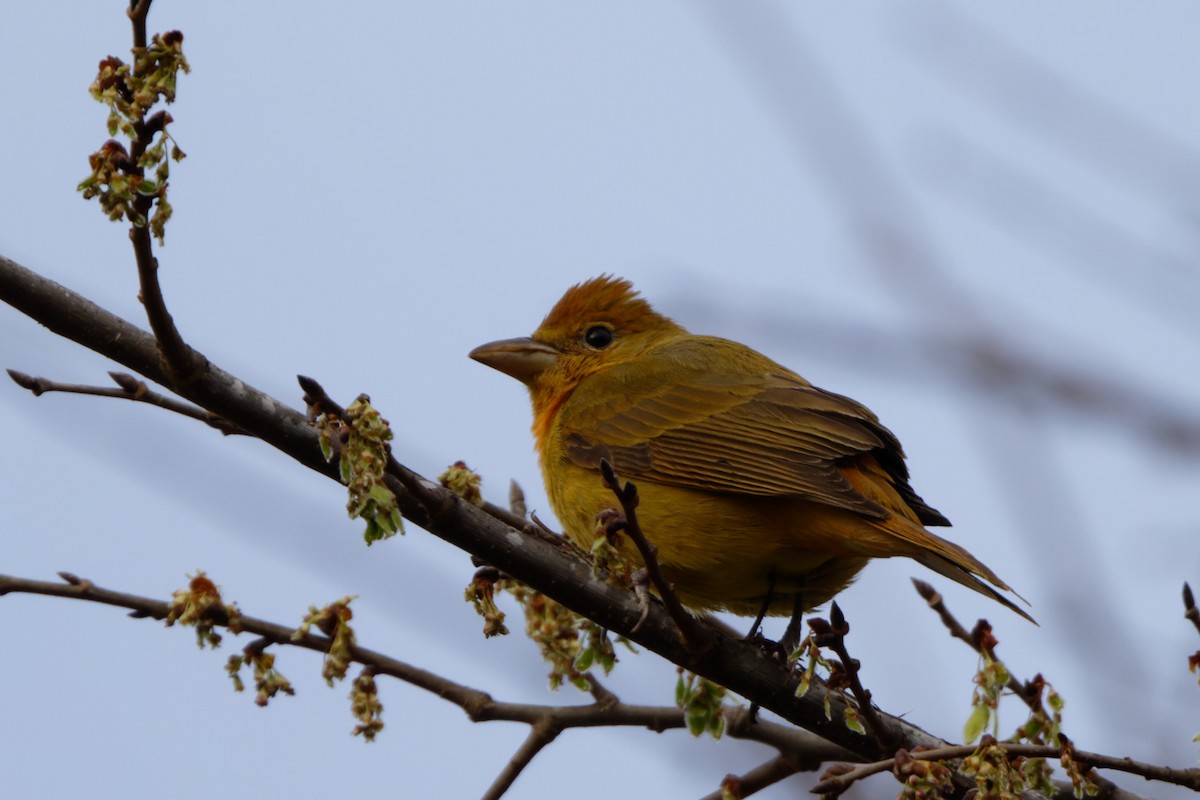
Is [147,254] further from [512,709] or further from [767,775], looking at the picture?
[767,775]

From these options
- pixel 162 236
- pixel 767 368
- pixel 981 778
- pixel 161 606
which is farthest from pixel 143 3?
pixel 767 368

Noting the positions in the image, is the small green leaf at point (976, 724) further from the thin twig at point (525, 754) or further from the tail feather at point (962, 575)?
the thin twig at point (525, 754)

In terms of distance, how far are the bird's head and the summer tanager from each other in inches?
2.9

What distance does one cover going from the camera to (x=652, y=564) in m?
3.21

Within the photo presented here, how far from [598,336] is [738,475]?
5.86 feet

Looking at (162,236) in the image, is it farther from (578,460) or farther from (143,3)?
(578,460)

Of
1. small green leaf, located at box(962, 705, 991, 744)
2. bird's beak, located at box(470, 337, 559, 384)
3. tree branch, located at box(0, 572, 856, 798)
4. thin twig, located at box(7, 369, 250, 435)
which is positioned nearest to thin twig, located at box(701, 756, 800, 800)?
tree branch, located at box(0, 572, 856, 798)

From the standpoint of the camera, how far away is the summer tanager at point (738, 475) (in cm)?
449

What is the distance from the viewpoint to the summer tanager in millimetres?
4492

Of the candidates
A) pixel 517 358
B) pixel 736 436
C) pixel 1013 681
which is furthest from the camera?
pixel 517 358

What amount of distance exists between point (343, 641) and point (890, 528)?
70.9 inches

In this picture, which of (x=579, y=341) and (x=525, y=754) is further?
(x=579, y=341)

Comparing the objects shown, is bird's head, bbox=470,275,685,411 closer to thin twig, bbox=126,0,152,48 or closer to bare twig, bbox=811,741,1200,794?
bare twig, bbox=811,741,1200,794

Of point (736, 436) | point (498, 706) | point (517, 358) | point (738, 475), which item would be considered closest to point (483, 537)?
point (498, 706)
